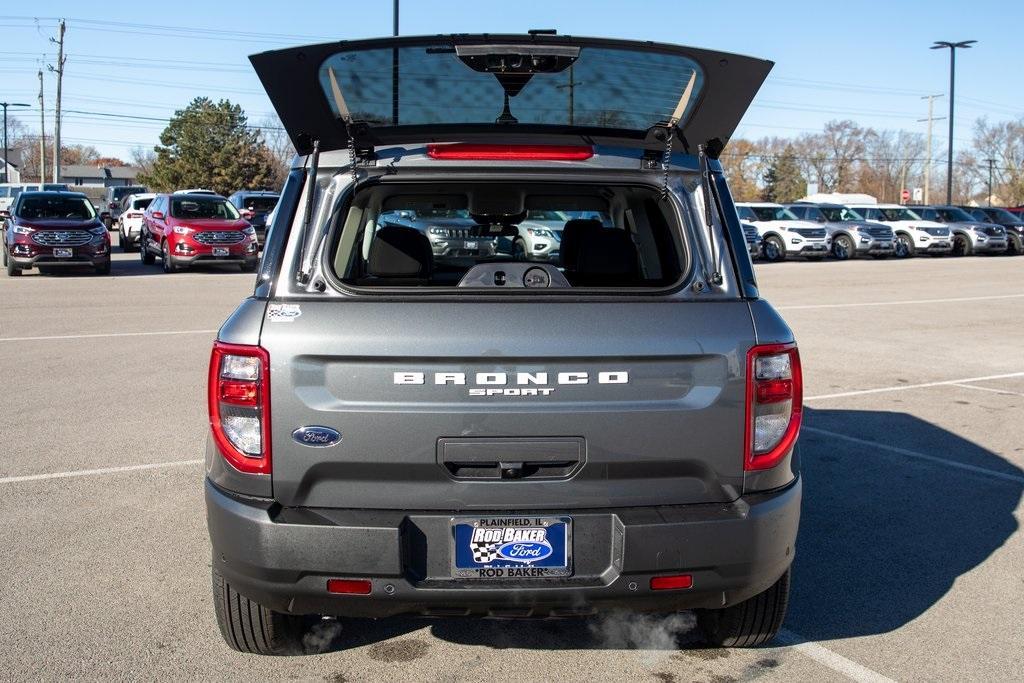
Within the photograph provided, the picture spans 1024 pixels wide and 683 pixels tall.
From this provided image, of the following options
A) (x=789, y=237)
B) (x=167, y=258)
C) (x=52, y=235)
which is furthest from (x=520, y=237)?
(x=789, y=237)

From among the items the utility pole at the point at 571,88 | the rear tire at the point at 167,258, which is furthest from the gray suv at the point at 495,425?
the rear tire at the point at 167,258

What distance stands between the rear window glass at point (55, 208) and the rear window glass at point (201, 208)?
1.81 metres

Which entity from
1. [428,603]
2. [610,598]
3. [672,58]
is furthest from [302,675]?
[672,58]

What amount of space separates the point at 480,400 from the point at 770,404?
3.08 feet

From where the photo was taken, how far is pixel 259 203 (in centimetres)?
3014

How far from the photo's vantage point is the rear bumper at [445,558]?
321 centimetres

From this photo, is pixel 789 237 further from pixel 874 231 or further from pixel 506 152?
pixel 506 152

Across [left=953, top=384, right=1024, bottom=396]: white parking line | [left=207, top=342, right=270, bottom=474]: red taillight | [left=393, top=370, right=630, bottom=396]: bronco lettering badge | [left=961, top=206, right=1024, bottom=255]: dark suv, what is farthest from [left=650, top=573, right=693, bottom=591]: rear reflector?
[left=961, top=206, right=1024, bottom=255]: dark suv

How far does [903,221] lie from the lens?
124 ft

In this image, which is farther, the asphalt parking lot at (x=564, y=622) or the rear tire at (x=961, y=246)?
the rear tire at (x=961, y=246)

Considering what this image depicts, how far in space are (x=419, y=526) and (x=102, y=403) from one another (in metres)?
6.16

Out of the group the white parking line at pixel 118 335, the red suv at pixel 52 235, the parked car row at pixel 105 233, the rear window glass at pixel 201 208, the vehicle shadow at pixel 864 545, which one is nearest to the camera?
the vehicle shadow at pixel 864 545

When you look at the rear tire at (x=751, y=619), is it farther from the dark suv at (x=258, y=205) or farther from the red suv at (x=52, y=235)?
the dark suv at (x=258, y=205)

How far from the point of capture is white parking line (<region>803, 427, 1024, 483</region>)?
6.70m
